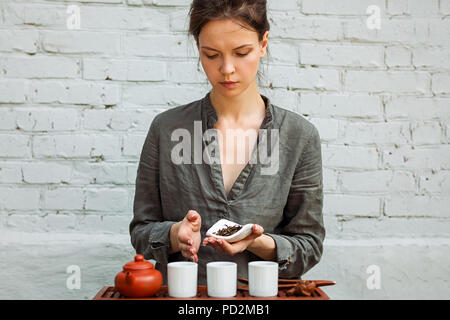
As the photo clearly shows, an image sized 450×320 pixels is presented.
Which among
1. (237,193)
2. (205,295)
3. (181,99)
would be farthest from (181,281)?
(181,99)

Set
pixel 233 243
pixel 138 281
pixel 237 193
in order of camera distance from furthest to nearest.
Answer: pixel 237 193 → pixel 233 243 → pixel 138 281

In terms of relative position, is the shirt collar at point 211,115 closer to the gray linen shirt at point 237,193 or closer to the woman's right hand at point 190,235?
the gray linen shirt at point 237,193

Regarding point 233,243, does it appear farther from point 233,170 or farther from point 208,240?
point 233,170

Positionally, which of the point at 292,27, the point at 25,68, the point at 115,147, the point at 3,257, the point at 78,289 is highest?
the point at 292,27

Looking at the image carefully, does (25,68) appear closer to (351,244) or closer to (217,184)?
(217,184)

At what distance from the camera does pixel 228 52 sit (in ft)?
4.89

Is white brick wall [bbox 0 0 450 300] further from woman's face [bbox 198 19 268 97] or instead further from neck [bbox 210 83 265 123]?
woman's face [bbox 198 19 268 97]

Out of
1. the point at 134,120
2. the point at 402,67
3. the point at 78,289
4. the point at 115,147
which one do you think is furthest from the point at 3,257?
the point at 402,67

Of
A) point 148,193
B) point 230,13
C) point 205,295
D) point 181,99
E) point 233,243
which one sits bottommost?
point 205,295

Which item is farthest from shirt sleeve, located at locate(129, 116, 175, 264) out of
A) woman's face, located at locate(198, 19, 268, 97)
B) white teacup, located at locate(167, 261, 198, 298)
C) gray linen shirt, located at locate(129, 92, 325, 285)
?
white teacup, located at locate(167, 261, 198, 298)

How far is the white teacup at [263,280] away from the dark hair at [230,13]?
0.68m

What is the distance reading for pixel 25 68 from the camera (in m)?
2.14

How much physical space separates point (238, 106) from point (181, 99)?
0.50 metres

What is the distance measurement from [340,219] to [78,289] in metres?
1.11
